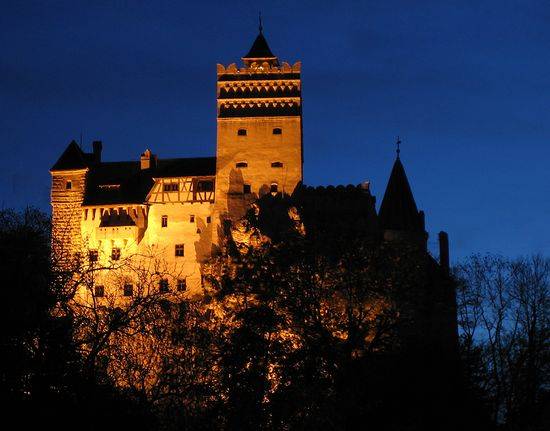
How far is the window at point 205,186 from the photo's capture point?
63.2 m

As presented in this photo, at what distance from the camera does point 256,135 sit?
61.4 m

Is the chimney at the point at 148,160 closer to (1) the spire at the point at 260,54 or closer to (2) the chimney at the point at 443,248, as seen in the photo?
(1) the spire at the point at 260,54

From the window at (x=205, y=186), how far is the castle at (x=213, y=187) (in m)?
0.06

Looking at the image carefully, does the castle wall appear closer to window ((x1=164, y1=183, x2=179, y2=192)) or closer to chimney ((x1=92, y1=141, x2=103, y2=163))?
chimney ((x1=92, y1=141, x2=103, y2=163))

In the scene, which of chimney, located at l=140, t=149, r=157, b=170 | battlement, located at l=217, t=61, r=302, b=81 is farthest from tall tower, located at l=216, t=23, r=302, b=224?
chimney, located at l=140, t=149, r=157, b=170

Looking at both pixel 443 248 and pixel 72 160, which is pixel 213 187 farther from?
pixel 443 248

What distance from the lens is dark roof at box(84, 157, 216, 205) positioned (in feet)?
212

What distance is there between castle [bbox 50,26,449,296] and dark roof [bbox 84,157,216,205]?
0.07 meters

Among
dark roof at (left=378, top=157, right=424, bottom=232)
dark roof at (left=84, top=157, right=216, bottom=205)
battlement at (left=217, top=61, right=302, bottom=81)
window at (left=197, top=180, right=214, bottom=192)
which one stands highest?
battlement at (left=217, top=61, right=302, bottom=81)

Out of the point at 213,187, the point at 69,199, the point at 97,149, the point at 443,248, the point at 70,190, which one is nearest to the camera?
the point at 443,248

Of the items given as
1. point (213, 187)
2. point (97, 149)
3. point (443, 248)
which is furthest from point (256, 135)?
point (97, 149)

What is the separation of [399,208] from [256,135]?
1063 centimetres

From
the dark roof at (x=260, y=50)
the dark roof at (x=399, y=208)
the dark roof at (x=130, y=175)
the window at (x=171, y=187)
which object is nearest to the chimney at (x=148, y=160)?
the dark roof at (x=130, y=175)

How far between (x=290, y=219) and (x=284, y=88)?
38.4ft
